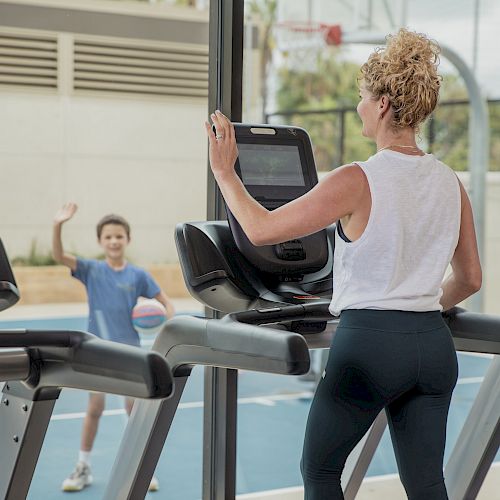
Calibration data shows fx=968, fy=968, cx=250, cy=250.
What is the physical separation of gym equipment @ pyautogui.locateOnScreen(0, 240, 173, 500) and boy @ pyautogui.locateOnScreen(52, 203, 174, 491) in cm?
123

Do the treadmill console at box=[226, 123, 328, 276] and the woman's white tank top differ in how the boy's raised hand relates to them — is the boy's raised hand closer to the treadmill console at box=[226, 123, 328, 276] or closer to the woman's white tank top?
the treadmill console at box=[226, 123, 328, 276]

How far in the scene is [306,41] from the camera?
424 centimetres

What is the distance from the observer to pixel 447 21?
4.27 metres

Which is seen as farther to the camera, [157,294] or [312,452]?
[157,294]

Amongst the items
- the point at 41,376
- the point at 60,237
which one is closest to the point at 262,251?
the point at 41,376

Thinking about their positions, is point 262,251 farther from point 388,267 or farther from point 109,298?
point 109,298

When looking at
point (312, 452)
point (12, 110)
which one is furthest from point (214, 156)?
point (12, 110)

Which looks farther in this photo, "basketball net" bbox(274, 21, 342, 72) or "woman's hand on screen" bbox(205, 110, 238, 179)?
"basketball net" bbox(274, 21, 342, 72)

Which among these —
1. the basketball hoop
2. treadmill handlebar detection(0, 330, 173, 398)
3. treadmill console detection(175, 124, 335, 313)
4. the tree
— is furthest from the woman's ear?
the basketball hoop

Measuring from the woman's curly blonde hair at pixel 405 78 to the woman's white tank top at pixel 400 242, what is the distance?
90mm

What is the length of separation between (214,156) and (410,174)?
1.35ft

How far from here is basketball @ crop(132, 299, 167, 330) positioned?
3.22 metres

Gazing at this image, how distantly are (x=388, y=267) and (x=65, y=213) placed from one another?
1.49 m

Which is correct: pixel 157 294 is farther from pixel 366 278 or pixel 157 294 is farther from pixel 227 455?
pixel 366 278
